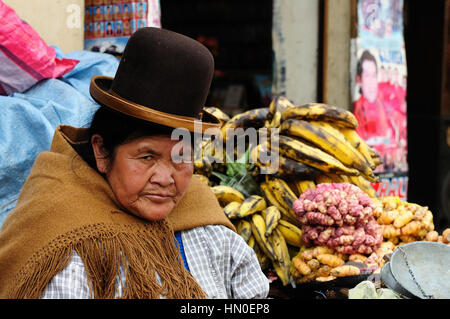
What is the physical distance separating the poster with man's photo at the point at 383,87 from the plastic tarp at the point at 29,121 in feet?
7.92

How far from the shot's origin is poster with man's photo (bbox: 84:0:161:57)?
3.62 m

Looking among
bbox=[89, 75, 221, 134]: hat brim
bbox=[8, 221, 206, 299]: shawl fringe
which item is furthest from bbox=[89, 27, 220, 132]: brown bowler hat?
bbox=[8, 221, 206, 299]: shawl fringe

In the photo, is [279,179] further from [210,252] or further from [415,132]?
[415,132]

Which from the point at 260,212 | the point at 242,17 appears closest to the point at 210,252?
the point at 260,212

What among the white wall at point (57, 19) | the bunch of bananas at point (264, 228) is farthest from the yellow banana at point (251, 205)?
the white wall at point (57, 19)

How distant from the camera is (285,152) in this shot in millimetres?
2650

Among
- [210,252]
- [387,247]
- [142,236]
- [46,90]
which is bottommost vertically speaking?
[387,247]

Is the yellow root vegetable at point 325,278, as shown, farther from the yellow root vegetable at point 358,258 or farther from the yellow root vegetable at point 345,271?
the yellow root vegetable at point 358,258

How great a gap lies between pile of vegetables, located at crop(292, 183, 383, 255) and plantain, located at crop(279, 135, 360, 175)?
8.7 inches

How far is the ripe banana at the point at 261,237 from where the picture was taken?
2516 millimetres

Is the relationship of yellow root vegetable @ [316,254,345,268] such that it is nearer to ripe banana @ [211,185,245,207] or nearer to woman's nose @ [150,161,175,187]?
ripe banana @ [211,185,245,207]

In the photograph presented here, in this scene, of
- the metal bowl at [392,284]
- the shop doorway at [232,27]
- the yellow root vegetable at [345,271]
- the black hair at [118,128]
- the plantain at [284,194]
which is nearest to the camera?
the black hair at [118,128]

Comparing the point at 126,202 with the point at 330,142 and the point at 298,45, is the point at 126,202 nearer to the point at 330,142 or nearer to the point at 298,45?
the point at 330,142

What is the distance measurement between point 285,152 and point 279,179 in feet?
0.48
